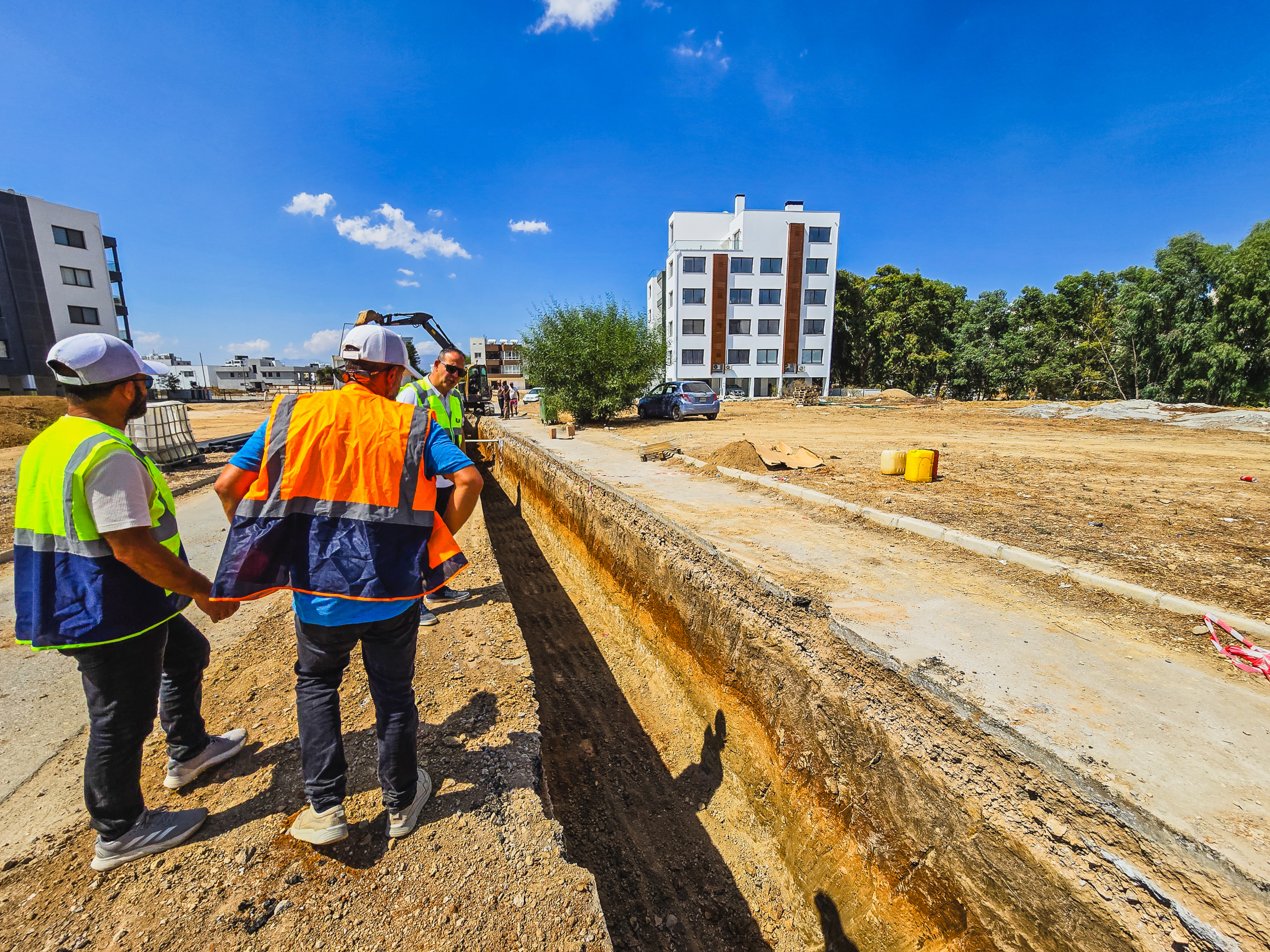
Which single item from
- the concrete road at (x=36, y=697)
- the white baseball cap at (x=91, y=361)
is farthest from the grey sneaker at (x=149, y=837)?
the white baseball cap at (x=91, y=361)

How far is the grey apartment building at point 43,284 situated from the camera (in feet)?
96.6

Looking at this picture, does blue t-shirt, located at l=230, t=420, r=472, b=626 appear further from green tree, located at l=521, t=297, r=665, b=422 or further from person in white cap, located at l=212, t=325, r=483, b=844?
green tree, located at l=521, t=297, r=665, b=422

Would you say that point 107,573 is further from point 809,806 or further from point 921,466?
point 921,466

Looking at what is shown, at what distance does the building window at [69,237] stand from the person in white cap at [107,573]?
46605mm

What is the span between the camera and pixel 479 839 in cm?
219

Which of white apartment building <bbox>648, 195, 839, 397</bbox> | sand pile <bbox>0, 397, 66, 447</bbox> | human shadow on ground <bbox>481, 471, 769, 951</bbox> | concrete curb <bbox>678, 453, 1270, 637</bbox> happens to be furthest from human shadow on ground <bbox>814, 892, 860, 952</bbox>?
white apartment building <bbox>648, 195, 839, 397</bbox>

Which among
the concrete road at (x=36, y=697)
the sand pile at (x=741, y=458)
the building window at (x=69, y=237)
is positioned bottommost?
the concrete road at (x=36, y=697)

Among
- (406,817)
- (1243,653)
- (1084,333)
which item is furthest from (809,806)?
(1084,333)

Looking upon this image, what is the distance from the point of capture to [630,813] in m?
3.54

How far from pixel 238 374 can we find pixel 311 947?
9432 centimetres

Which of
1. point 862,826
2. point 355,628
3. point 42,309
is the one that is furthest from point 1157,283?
point 42,309

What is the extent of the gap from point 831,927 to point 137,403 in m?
4.19

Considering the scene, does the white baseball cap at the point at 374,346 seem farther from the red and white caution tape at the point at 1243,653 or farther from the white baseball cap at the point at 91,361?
the red and white caution tape at the point at 1243,653

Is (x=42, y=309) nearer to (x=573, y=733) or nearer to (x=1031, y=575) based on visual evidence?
(x=573, y=733)
